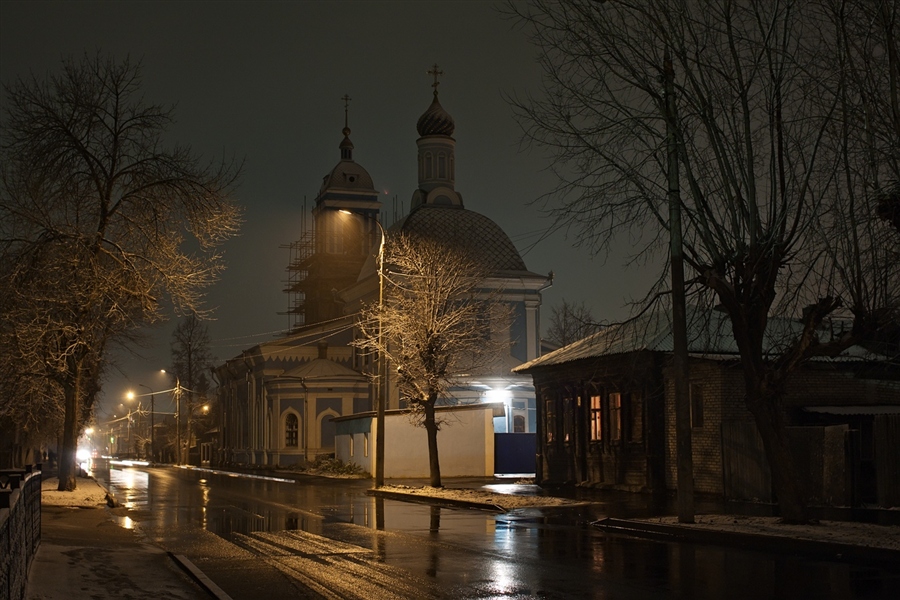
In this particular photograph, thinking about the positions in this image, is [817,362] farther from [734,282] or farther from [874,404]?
[734,282]

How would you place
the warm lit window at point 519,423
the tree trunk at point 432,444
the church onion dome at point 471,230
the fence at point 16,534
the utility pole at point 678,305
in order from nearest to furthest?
1. the fence at point 16,534
2. the utility pole at point 678,305
3. the tree trunk at point 432,444
4. the warm lit window at point 519,423
5. the church onion dome at point 471,230

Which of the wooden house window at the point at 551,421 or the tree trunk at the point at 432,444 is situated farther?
the wooden house window at the point at 551,421

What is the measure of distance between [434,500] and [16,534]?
19.8 m

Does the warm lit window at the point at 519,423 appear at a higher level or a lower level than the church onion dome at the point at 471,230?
lower

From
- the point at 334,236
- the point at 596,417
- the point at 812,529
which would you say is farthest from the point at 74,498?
the point at 334,236

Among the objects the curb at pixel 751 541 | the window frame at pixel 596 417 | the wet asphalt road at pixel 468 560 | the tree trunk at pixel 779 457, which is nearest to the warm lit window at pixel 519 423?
the window frame at pixel 596 417

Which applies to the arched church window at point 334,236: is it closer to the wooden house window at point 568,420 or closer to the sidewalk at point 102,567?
the wooden house window at point 568,420

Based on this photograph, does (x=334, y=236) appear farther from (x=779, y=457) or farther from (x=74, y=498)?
(x=779, y=457)

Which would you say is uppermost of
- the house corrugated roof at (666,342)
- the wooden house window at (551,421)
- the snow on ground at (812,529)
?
the house corrugated roof at (666,342)

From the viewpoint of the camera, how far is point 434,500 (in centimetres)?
2814

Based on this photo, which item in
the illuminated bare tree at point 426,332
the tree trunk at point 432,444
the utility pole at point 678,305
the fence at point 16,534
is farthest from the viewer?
the illuminated bare tree at point 426,332

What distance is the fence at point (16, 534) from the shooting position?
7.19 meters

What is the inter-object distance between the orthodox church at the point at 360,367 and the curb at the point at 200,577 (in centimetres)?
2837

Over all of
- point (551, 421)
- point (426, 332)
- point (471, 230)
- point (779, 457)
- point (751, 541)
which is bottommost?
point (751, 541)
